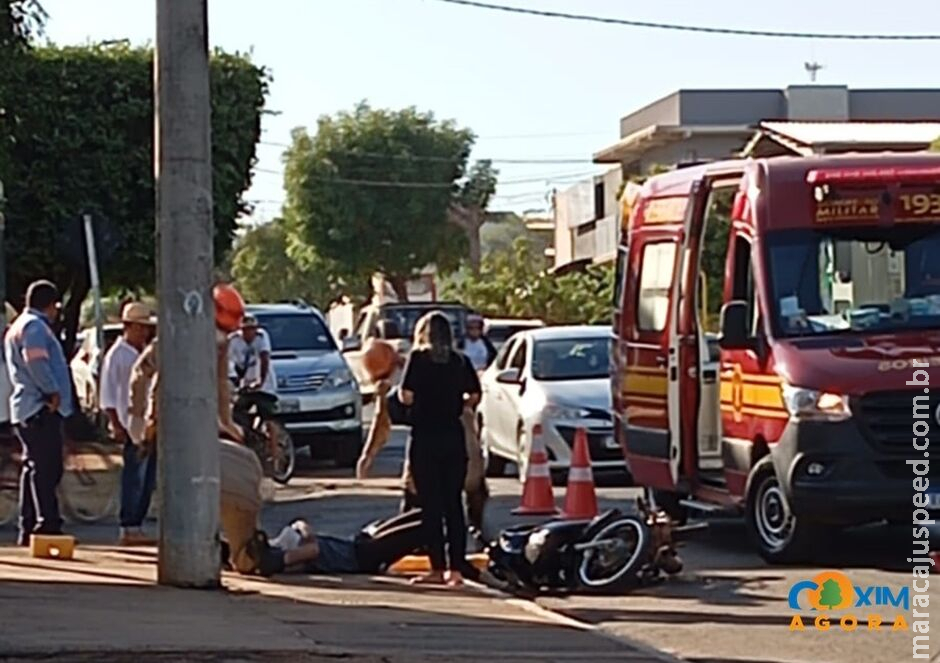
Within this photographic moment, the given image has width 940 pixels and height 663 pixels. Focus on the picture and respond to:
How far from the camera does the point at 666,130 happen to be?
56406 millimetres

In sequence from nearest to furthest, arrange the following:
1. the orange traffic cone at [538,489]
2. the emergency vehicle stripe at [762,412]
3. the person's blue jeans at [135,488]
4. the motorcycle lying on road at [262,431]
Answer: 1. the emergency vehicle stripe at [762,412]
2. the person's blue jeans at [135,488]
3. the orange traffic cone at [538,489]
4. the motorcycle lying on road at [262,431]

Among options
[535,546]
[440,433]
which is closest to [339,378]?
[440,433]

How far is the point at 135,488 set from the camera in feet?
51.9

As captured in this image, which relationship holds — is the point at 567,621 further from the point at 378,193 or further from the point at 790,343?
the point at 378,193

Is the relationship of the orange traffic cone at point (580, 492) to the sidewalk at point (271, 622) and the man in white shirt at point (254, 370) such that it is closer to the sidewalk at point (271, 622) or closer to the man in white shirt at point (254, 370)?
the sidewalk at point (271, 622)

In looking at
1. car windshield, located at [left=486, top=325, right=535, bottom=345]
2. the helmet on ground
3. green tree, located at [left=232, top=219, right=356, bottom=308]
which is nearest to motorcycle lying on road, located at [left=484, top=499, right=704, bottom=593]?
the helmet on ground

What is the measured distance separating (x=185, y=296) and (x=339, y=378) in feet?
43.4

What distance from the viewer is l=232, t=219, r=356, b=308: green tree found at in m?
77.6

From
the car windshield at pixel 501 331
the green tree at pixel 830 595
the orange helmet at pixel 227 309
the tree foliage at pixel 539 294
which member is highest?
the tree foliage at pixel 539 294

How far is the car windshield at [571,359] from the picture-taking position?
2125 cm

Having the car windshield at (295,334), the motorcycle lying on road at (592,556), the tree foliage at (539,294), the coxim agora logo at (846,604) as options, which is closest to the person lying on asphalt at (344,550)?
the motorcycle lying on road at (592,556)

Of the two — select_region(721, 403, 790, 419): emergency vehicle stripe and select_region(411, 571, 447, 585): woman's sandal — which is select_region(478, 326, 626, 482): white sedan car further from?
select_region(411, 571, 447, 585): woman's sandal

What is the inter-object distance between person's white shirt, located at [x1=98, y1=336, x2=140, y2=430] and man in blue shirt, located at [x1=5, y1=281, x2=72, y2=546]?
4.37ft

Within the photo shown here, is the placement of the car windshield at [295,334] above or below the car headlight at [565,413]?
above
